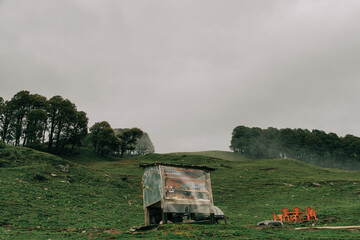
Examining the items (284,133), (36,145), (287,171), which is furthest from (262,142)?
(36,145)

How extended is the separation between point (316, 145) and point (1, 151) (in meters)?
137

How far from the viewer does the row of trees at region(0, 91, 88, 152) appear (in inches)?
3086

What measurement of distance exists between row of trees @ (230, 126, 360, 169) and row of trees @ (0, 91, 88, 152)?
8651 centimetres

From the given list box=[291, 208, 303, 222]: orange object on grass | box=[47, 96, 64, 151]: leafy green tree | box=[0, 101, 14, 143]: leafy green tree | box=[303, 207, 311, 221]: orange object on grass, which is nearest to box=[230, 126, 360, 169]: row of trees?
box=[47, 96, 64, 151]: leafy green tree

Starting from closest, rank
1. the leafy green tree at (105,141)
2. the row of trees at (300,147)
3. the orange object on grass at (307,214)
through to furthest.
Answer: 1. the orange object on grass at (307,214)
2. the leafy green tree at (105,141)
3. the row of trees at (300,147)

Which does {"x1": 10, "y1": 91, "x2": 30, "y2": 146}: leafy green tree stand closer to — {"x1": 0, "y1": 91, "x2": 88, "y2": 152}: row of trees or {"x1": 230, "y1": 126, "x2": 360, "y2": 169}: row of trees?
{"x1": 0, "y1": 91, "x2": 88, "y2": 152}: row of trees

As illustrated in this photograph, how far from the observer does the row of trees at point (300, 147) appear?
440 feet

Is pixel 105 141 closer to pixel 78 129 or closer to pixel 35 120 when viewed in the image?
pixel 78 129

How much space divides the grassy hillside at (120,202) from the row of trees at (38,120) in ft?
91.3

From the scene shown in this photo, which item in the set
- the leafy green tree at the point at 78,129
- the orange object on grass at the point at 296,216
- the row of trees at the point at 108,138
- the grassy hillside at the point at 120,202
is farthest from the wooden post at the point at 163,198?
the row of trees at the point at 108,138

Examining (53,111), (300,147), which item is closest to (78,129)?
(53,111)

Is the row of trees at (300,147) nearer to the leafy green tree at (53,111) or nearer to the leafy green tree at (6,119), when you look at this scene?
the leafy green tree at (53,111)

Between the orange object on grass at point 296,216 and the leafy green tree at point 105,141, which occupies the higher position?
the leafy green tree at point 105,141

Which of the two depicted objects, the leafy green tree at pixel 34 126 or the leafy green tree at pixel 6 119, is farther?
the leafy green tree at pixel 6 119
